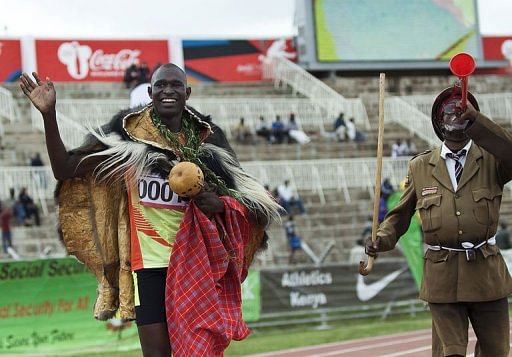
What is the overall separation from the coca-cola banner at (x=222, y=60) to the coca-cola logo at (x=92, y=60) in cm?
249

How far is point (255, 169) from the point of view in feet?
94.7

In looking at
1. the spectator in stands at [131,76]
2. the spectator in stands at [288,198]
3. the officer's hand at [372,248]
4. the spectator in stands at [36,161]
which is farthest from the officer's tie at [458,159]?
the spectator in stands at [131,76]

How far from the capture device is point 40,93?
5691mm

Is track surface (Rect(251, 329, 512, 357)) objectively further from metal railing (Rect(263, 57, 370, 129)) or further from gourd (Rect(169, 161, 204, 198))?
metal railing (Rect(263, 57, 370, 129))

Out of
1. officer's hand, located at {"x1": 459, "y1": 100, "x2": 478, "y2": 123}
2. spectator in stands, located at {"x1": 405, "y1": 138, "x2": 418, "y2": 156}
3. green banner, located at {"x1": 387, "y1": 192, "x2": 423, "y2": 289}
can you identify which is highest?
spectator in stands, located at {"x1": 405, "y1": 138, "x2": 418, "y2": 156}

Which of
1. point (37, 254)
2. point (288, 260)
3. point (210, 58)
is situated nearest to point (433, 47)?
point (210, 58)

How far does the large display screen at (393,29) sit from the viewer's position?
137 feet

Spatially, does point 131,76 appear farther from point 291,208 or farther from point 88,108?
point 291,208

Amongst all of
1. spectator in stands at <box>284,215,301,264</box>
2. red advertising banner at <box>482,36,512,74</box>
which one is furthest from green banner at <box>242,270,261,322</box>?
red advertising banner at <box>482,36,512,74</box>

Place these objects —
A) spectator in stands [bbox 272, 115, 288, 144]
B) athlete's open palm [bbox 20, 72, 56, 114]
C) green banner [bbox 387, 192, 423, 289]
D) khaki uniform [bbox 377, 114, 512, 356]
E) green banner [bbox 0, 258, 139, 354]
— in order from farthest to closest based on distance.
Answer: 1. spectator in stands [bbox 272, 115, 288, 144]
2. green banner [bbox 387, 192, 423, 289]
3. green banner [bbox 0, 258, 139, 354]
4. khaki uniform [bbox 377, 114, 512, 356]
5. athlete's open palm [bbox 20, 72, 56, 114]

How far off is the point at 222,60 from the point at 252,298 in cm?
2375

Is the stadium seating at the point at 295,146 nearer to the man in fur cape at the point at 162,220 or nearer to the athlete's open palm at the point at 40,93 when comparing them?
the man in fur cape at the point at 162,220

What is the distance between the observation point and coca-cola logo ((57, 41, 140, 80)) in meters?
36.9

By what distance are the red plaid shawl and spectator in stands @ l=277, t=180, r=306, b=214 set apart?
21.0m
